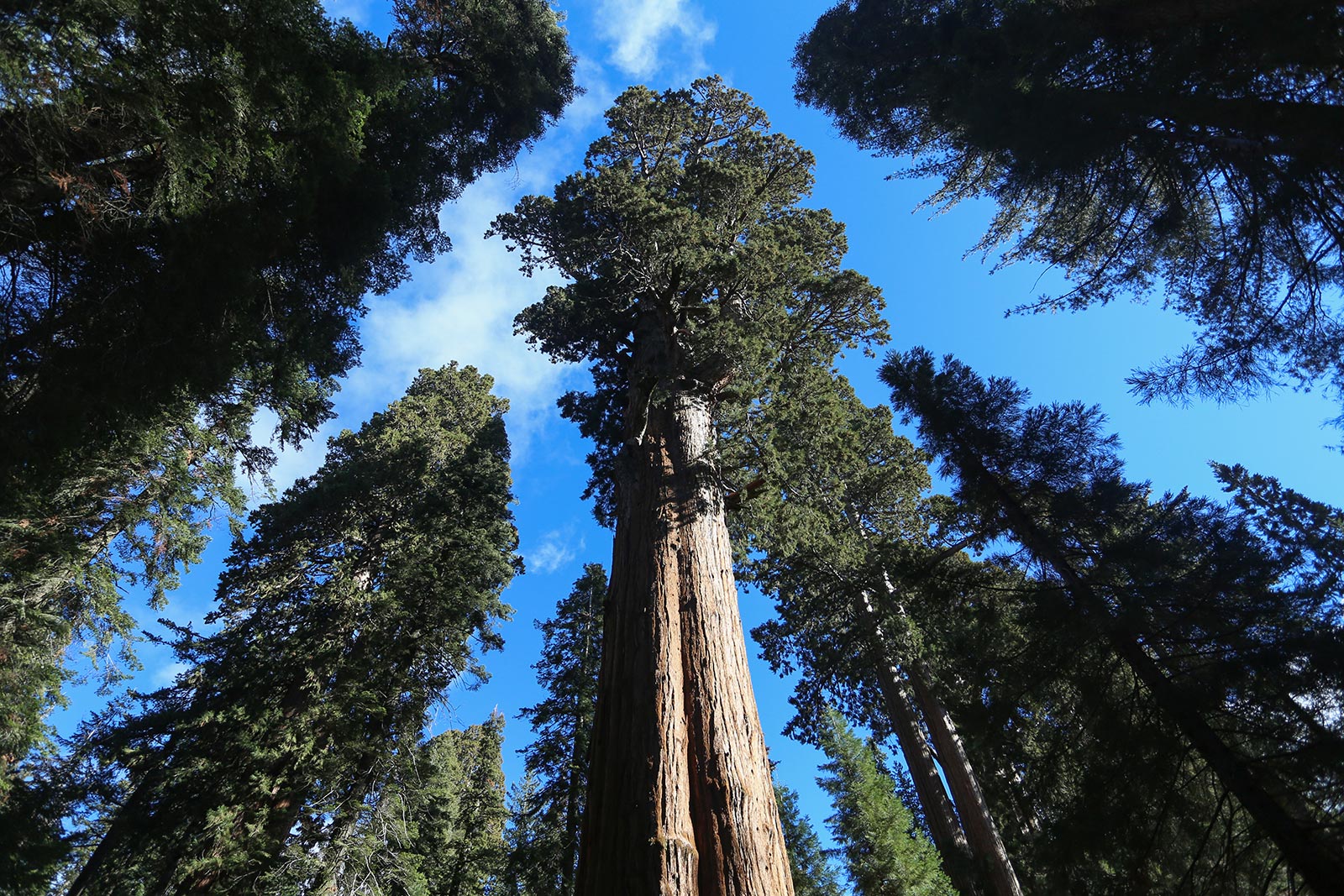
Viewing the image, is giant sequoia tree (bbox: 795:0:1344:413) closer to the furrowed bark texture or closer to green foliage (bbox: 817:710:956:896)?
the furrowed bark texture

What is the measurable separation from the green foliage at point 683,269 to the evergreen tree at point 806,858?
10758 millimetres

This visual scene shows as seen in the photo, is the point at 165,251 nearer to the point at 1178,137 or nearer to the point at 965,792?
the point at 1178,137

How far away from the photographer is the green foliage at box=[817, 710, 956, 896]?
1242cm

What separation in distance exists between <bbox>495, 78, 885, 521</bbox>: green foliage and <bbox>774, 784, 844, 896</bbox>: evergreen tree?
10.8 meters

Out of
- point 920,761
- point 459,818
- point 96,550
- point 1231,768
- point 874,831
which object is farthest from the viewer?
point 459,818

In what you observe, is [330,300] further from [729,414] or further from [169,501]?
[729,414]

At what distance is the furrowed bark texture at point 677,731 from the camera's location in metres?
3.26

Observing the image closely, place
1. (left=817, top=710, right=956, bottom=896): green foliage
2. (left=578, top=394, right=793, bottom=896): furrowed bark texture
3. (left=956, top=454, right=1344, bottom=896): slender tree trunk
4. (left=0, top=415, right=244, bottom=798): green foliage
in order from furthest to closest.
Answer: (left=817, top=710, right=956, bottom=896): green foliage < (left=0, top=415, right=244, bottom=798): green foliage < (left=956, top=454, right=1344, bottom=896): slender tree trunk < (left=578, top=394, right=793, bottom=896): furrowed bark texture

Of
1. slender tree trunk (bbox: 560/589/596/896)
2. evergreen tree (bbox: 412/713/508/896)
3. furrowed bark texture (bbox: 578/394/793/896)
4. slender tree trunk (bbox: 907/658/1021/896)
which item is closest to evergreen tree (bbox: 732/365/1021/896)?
slender tree trunk (bbox: 907/658/1021/896)

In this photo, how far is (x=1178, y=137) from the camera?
18.7ft

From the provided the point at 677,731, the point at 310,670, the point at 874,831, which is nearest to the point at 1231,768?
the point at 677,731

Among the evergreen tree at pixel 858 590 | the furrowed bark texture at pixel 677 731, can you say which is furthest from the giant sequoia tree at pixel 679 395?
the evergreen tree at pixel 858 590

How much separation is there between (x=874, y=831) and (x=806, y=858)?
3.21 meters

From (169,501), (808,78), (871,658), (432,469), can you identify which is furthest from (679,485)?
(432,469)
